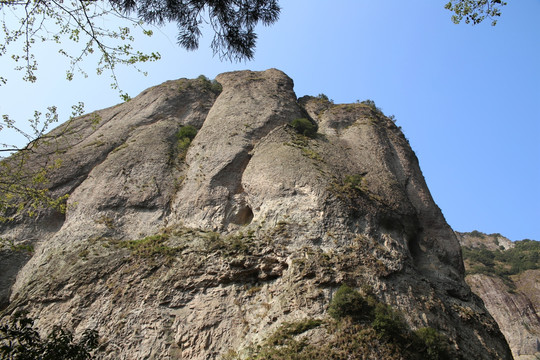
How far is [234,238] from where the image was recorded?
2066 centimetres

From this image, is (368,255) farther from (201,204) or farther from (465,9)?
(465,9)

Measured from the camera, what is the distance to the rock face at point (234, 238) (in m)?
17.5

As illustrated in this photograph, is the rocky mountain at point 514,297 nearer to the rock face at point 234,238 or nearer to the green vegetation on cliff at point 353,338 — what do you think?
the rock face at point 234,238

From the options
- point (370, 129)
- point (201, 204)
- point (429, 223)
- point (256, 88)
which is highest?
point (256, 88)

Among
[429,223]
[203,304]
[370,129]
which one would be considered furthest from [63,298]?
[370,129]

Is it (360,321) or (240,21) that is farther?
(360,321)

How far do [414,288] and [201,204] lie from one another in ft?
39.8

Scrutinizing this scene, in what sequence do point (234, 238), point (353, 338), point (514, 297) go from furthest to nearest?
point (514, 297) → point (234, 238) → point (353, 338)

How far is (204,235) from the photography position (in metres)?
21.7

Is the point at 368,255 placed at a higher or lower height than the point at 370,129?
lower

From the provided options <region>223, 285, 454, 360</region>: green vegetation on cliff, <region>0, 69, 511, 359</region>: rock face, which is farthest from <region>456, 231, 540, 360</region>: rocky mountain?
<region>223, 285, 454, 360</region>: green vegetation on cliff

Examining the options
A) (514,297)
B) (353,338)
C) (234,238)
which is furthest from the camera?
(514,297)

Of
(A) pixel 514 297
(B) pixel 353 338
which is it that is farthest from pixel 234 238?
(A) pixel 514 297

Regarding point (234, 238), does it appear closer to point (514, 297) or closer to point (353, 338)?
point (353, 338)
